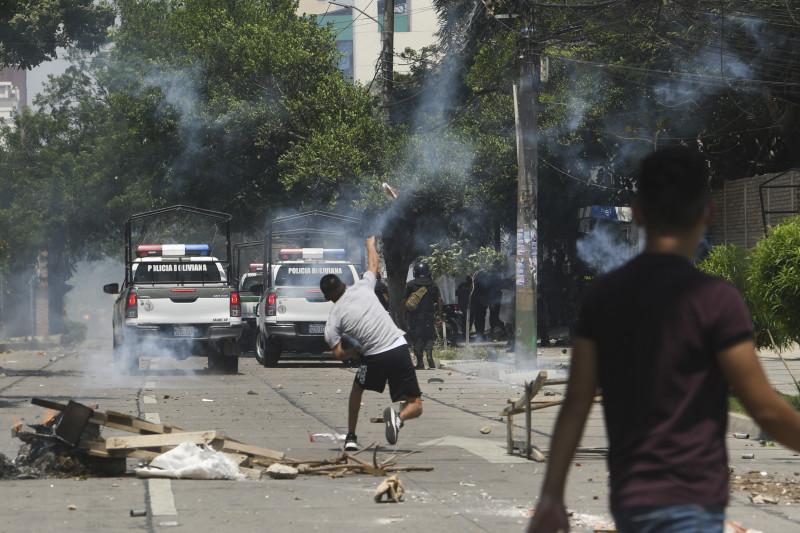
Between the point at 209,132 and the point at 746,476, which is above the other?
the point at 209,132

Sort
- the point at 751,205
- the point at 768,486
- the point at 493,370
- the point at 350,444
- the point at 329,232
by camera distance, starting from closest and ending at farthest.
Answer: the point at 768,486 → the point at 350,444 → the point at 493,370 → the point at 751,205 → the point at 329,232

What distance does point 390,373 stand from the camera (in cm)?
973

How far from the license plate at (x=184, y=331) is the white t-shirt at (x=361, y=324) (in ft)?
32.1

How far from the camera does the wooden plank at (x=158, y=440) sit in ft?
27.5

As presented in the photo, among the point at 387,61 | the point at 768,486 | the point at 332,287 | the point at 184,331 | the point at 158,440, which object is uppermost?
the point at 387,61

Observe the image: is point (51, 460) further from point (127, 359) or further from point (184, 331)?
point (127, 359)

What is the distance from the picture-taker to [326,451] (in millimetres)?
9875

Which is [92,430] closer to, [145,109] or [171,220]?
[145,109]

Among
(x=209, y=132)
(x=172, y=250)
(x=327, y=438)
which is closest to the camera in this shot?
(x=327, y=438)

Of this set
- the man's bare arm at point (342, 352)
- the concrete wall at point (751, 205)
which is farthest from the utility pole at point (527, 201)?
the man's bare arm at point (342, 352)

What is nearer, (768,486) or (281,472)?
(768,486)

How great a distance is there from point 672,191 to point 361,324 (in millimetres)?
6713

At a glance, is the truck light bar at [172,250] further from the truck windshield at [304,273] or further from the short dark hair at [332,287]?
the short dark hair at [332,287]

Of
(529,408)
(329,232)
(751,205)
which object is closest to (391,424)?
(529,408)
